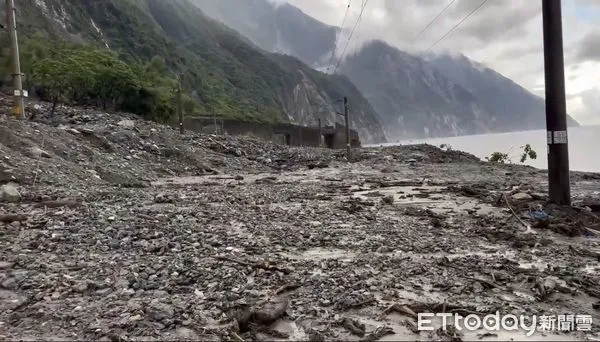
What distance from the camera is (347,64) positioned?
179 m

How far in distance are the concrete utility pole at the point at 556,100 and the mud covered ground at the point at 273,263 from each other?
23.6 inches

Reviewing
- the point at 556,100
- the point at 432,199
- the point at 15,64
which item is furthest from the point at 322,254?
the point at 15,64

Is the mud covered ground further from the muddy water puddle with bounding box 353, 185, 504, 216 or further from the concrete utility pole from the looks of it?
the concrete utility pole

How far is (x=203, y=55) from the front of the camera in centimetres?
10106

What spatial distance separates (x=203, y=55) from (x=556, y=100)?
98.1m

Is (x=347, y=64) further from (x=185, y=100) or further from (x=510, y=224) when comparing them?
(x=510, y=224)

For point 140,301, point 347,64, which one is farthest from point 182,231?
point 347,64

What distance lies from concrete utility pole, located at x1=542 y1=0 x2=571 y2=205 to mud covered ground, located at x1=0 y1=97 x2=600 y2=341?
600mm

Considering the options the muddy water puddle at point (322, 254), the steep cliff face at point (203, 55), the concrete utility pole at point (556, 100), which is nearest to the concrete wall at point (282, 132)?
the steep cliff face at point (203, 55)

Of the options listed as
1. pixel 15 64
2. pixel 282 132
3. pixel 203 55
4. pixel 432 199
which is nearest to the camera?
pixel 432 199

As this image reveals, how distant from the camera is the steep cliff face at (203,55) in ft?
210

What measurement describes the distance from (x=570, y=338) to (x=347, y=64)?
180m

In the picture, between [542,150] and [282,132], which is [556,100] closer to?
[282,132]

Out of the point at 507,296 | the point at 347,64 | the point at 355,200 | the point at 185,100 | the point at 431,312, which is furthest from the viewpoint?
the point at 347,64
